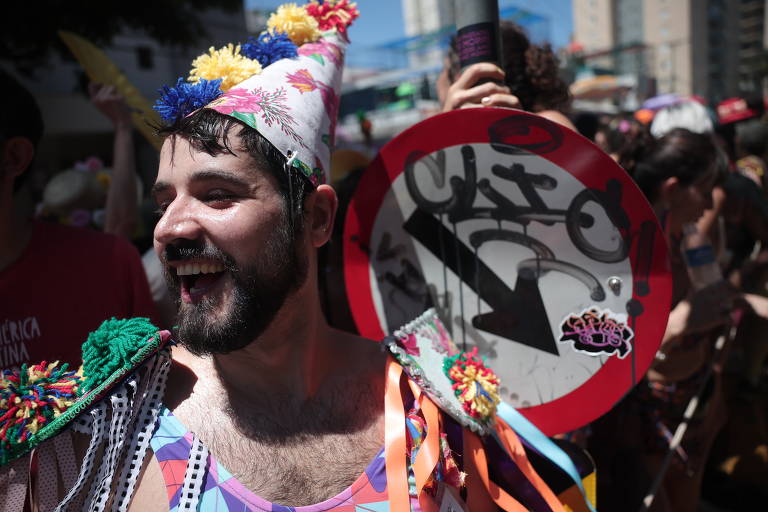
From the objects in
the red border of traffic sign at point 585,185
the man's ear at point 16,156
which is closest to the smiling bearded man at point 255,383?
the red border of traffic sign at point 585,185

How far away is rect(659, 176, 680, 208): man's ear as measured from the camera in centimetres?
231

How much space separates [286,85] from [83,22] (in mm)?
7344

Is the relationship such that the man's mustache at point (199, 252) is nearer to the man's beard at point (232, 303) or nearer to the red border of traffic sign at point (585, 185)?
the man's beard at point (232, 303)

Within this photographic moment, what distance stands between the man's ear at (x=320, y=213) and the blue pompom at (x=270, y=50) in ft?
1.24

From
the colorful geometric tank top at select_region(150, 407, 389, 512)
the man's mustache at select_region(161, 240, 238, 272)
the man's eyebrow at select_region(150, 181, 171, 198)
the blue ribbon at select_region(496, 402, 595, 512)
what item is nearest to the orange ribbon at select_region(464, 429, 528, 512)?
the blue ribbon at select_region(496, 402, 595, 512)

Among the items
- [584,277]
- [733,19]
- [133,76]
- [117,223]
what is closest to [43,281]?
[117,223]

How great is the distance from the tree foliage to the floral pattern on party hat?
22.1ft

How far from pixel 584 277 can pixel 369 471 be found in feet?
2.52

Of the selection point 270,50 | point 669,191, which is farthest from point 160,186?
point 669,191

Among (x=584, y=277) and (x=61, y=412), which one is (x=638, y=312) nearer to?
(x=584, y=277)

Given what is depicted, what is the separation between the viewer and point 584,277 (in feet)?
4.82

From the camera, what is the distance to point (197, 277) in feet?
4.06

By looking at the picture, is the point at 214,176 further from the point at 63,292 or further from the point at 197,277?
the point at 63,292

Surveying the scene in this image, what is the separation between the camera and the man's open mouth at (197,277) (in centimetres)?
119
